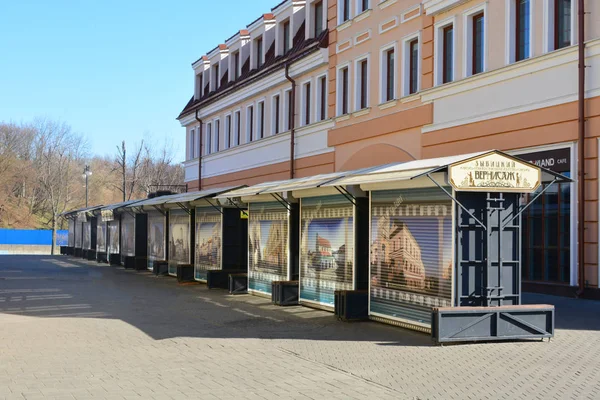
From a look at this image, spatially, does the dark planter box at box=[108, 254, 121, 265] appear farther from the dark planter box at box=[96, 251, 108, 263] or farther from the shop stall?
the shop stall

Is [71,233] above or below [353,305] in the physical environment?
above

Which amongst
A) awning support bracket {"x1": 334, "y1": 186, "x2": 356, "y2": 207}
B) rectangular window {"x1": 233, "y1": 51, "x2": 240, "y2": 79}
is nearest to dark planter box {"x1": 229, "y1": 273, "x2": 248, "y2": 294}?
awning support bracket {"x1": 334, "y1": 186, "x2": 356, "y2": 207}

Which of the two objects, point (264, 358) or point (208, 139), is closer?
point (264, 358)

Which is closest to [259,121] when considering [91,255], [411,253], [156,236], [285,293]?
[156,236]

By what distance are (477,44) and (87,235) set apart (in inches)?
1232

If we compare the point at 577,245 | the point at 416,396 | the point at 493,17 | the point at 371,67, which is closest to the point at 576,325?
the point at 577,245

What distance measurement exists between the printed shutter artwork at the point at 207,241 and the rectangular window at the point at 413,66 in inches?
279

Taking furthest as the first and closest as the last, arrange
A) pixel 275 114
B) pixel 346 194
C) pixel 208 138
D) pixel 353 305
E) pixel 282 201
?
1. pixel 208 138
2. pixel 275 114
3. pixel 282 201
4. pixel 346 194
5. pixel 353 305

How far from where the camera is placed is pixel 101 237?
136 feet

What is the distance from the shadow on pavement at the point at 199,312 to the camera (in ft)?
40.8

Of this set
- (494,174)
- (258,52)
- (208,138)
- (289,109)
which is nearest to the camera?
(494,174)

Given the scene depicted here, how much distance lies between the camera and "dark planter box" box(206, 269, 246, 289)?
2153 centimetres

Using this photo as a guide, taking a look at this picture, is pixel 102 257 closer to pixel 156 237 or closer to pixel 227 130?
pixel 227 130

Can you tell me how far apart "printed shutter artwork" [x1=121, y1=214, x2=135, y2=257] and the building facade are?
576cm
